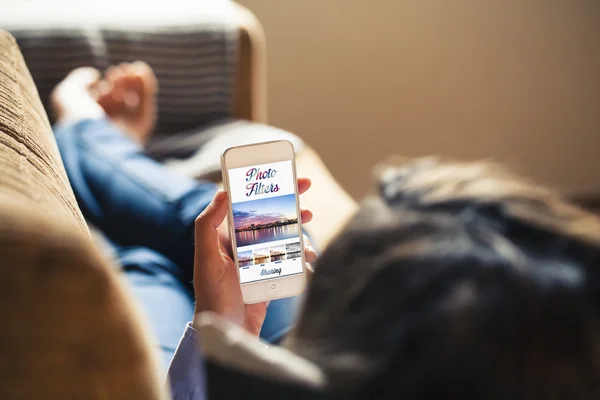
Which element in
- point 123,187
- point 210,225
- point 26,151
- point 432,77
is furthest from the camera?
point 432,77

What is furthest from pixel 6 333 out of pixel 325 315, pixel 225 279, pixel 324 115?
pixel 324 115

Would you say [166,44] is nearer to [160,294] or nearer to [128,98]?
[128,98]

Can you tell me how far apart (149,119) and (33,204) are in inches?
37.2

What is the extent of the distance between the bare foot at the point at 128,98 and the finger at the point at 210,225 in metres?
0.67

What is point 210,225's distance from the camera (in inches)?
24.7

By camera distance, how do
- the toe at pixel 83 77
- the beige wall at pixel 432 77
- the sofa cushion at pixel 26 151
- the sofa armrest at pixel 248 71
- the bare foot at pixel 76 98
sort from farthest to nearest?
the beige wall at pixel 432 77, the sofa armrest at pixel 248 71, the toe at pixel 83 77, the bare foot at pixel 76 98, the sofa cushion at pixel 26 151

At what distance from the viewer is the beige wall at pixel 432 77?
6.09 ft

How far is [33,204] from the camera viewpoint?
37 centimetres

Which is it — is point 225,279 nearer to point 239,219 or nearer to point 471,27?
point 239,219

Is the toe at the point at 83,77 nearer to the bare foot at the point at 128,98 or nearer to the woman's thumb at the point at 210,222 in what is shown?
the bare foot at the point at 128,98

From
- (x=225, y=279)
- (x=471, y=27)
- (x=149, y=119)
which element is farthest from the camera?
(x=471, y=27)

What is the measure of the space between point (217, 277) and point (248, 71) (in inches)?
29.8

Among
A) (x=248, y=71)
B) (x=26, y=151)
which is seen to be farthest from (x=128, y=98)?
(x=26, y=151)

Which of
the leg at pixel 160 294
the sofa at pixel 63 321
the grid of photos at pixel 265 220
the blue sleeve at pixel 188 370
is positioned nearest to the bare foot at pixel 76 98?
the leg at pixel 160 294
